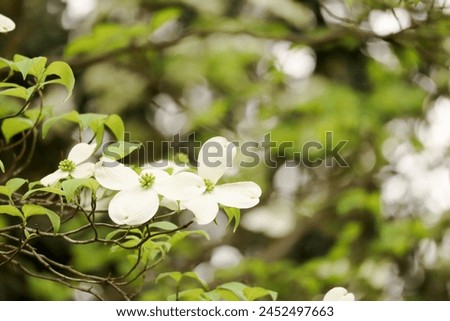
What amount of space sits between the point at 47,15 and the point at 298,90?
727mm

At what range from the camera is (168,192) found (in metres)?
0.56

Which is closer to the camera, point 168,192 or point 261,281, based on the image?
point 168,192

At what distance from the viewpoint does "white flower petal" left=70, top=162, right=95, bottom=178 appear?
23.0 inches

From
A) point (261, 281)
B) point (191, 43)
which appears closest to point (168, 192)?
point (261, 281)

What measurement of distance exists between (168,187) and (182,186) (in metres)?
0.01

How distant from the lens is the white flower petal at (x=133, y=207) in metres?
0.54

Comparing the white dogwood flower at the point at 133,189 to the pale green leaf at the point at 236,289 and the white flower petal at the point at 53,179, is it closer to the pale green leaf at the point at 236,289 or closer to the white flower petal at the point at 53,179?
the white flower petal at the point at 53,179

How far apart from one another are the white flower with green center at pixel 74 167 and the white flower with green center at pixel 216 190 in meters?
0.09

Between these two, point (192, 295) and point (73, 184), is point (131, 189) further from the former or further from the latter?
point (192, 295)

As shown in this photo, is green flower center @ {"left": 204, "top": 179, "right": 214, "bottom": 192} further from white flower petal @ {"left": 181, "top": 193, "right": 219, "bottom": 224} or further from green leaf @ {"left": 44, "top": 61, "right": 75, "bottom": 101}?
green leaf @ {"left": 44, "top": 61, "right": 75, "bottom": 101}

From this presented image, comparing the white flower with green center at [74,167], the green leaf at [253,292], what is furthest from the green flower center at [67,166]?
the green leaf at [253,292]

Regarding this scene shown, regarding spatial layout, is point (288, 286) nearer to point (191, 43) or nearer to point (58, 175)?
point (191, 43)

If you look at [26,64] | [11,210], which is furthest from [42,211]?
[26,64]

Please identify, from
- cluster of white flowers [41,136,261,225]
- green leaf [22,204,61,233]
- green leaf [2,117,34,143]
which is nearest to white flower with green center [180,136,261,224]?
cluster of white flowers [41,136,261,225]
